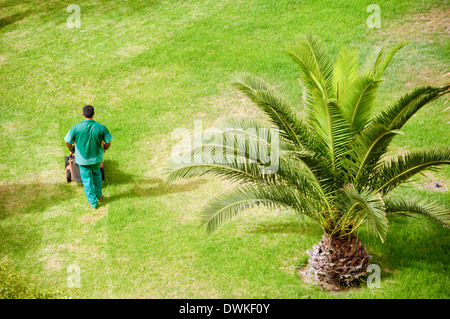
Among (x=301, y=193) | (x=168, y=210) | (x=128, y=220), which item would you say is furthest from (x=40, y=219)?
(x=301, y=193)

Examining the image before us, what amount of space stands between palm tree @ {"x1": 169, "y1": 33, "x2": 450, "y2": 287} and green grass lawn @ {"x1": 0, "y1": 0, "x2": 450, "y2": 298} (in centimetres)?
109

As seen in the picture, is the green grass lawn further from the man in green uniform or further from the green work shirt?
the green work shirt

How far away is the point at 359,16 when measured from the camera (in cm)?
1600

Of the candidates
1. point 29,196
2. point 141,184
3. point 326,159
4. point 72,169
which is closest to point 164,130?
point 141,184

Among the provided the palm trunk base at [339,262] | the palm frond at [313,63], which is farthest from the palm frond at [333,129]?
the palm trunk base at [339,262]

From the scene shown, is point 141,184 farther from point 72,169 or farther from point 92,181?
point 72,169

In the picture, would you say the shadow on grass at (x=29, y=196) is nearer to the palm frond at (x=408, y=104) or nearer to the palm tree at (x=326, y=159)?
the palm tree at (x=326, y=159)

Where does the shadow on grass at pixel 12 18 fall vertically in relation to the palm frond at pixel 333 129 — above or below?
above

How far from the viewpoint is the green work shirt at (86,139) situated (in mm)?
10172

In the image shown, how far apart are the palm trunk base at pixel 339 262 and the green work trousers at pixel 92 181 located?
4352mm

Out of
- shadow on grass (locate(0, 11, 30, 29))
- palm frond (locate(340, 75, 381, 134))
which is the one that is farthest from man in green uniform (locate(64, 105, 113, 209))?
shadow on grass (locate(0, 11, 30, 29))

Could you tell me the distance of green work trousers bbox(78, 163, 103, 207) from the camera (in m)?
10.4

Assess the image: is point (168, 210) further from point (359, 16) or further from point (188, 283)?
point (359, 16)

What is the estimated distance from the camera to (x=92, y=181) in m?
10.5
